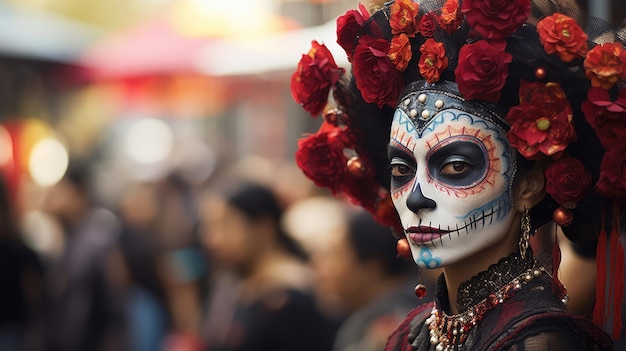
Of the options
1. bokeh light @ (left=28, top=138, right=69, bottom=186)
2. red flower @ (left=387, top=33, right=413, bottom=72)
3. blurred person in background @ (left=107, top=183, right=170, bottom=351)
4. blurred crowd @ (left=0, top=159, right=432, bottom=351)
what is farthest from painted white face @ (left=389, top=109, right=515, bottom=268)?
bokeh light @ (left=28, top=138, right=69, bottom=186)

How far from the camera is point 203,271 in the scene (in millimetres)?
8789

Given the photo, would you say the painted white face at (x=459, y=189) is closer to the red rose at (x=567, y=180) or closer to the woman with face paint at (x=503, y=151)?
the woman with face paint at (x=503, y=151)

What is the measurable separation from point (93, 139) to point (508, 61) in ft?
47.1

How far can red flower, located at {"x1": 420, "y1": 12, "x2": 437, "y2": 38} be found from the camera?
3.04m

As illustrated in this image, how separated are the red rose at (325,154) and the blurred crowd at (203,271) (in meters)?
1.42

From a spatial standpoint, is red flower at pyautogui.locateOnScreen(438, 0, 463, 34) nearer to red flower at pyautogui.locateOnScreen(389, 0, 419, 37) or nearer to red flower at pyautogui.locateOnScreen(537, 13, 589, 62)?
red flower at pyautogui.locateOnScreen(389, 0, 419, 37)

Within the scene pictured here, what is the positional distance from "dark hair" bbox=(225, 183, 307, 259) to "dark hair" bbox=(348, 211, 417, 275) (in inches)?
28.9

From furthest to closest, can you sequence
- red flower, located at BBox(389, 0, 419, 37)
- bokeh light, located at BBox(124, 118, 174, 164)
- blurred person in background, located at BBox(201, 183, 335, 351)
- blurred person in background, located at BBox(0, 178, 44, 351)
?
bokeh light, located at BBox(124, 118, 174, 164), blurred person in background, located at BBox(0, 178, 44, 351), blurred person in background, located at BBox(201, 183, 335, 351), red flower, located at BBox(389, 0, 419, 37)

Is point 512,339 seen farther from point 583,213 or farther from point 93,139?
point 93,139

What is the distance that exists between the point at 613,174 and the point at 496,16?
1.80ft

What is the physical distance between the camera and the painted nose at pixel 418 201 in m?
2.96

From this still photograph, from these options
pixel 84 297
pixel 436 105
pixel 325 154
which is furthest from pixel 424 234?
pixel 84 297

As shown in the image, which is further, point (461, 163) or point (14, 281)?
point (14, 281)

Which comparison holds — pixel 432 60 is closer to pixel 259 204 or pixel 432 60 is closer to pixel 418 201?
pixel 418 201
